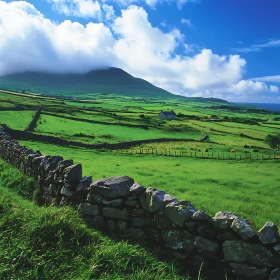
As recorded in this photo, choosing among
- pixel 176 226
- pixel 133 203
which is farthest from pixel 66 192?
pixel 176 226

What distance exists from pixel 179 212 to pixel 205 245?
2.97ft

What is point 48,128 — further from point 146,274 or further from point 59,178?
point 146,274

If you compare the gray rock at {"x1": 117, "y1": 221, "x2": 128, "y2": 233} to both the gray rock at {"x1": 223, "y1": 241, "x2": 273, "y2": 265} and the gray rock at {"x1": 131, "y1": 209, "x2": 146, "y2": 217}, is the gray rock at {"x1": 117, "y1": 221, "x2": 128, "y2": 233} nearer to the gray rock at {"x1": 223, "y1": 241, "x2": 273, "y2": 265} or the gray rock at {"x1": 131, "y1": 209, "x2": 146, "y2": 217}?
the gray rock at {"x1": 131, "y1": 209, "x2": 146, "y2": 217}

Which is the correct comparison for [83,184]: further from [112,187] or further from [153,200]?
[153,200]

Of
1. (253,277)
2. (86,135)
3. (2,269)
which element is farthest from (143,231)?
(86,135)

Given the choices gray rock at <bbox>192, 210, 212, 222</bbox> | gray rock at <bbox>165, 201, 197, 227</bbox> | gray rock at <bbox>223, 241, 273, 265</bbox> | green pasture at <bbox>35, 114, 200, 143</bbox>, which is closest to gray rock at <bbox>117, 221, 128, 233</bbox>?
gray rock at <bbox>165, 201, 197, 227</bbox>

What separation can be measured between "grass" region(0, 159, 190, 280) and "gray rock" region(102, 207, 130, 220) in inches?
22.5

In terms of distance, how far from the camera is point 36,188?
11227 mm

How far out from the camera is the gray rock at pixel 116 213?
750cm

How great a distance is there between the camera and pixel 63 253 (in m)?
6.25

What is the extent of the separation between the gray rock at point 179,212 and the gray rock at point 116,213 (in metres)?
1.26

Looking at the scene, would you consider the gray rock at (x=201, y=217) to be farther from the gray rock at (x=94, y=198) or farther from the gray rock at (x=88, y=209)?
the gray rock at (x=88, y=209)

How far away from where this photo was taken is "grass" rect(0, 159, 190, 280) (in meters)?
5.66

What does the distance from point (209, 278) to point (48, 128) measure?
6328cm
